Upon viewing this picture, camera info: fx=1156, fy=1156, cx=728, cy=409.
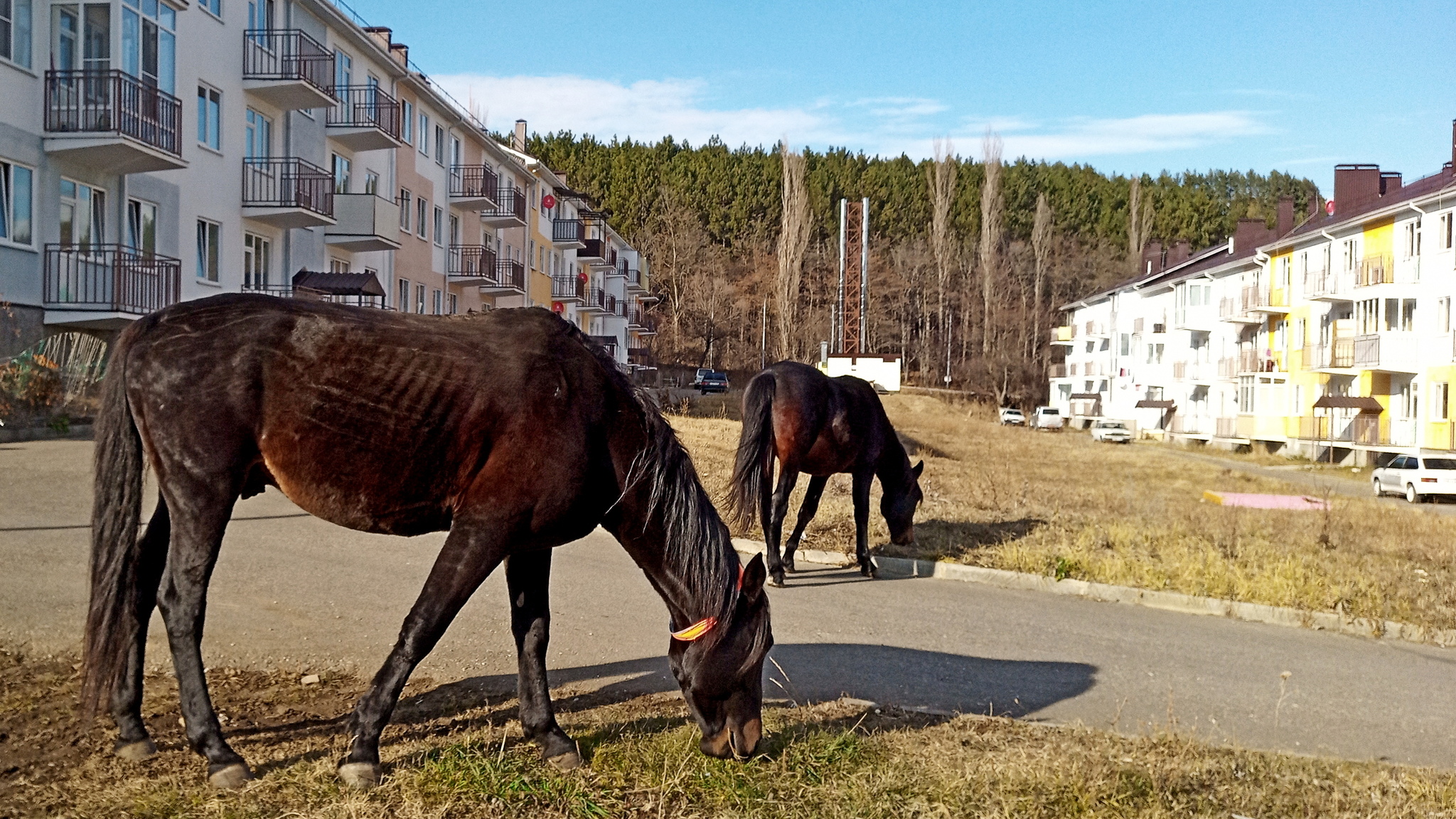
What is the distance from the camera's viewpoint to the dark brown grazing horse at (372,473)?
4.72m

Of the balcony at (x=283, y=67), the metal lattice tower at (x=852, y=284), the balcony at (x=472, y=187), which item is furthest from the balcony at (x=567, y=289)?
the balcony at (x=283, y=67)

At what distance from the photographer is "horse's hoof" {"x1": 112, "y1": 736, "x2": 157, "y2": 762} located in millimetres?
4883

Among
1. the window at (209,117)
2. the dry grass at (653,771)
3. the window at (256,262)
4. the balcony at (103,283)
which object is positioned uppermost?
the window at (209,117)

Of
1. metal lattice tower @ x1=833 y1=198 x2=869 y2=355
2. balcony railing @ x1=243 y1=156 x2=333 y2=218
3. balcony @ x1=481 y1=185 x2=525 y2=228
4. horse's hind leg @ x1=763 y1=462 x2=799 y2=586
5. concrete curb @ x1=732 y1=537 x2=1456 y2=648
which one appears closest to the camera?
concrete curb @ x1=732 y1=537 x2=1456 y2=648

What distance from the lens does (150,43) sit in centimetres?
2594

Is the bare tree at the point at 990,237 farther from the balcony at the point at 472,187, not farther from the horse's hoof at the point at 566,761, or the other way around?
the horse's hoof at the point at 566,761

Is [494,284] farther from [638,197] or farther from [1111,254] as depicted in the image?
[1111,254]

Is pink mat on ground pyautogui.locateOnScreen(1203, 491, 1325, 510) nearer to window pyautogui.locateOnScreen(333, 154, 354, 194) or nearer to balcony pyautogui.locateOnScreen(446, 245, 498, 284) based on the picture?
window pyautogui.locateOnScreen(333, 154, 354, 194)

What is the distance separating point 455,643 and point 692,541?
307 centimetres

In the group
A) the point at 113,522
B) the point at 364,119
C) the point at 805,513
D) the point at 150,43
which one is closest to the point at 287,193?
the point at 364,119

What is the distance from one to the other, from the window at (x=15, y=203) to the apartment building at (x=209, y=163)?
0.04 m

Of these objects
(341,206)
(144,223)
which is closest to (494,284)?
(341,206)

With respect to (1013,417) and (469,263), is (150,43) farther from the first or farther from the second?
(1013,417)

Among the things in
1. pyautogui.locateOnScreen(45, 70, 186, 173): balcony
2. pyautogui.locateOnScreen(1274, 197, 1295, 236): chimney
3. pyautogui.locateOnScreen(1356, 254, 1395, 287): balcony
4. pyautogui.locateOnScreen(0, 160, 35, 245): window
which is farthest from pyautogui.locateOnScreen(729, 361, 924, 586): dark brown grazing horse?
pyautogui.locateOnScreen(1274, 197, 1295, 236): chimney
